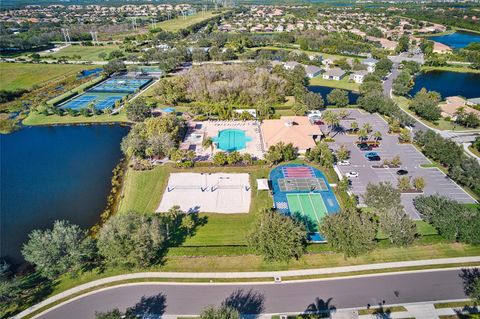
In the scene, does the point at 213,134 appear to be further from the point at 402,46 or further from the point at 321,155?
the point at 402,46

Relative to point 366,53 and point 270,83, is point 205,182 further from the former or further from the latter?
point 366,53

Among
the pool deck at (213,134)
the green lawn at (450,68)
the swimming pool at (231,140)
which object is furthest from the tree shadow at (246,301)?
the green lawn at (450,68)

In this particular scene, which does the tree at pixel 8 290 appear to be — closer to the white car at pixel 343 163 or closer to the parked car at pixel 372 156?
the white car at pixel 343 163

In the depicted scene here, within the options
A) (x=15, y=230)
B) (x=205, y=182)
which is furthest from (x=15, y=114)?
(x=205, y=182)

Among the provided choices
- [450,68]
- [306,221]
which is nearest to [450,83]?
[450,68]

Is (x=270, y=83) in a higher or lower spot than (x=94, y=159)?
higher
